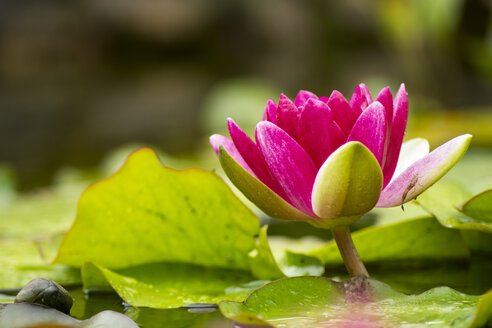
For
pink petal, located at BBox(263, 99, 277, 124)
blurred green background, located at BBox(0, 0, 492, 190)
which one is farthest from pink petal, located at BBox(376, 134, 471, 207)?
blurred green background, located at BBox(0, 0, 492, 190)

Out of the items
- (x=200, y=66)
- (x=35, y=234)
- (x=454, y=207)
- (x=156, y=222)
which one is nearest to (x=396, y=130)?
(x=454, y=207)

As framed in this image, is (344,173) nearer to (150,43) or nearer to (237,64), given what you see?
(237,64)

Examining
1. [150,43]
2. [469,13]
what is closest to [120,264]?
[469,13]

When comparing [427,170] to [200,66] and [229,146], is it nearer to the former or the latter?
[229,146]

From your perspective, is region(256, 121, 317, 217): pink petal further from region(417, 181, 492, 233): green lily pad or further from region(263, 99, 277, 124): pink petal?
region(417, 181, 492, 233): green lily pad

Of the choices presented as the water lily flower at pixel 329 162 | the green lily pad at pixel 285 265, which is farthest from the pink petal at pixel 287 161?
the green lily pad at pixel 285 265

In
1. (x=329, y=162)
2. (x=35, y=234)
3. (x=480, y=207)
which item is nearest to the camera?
(x=329, y=162)
